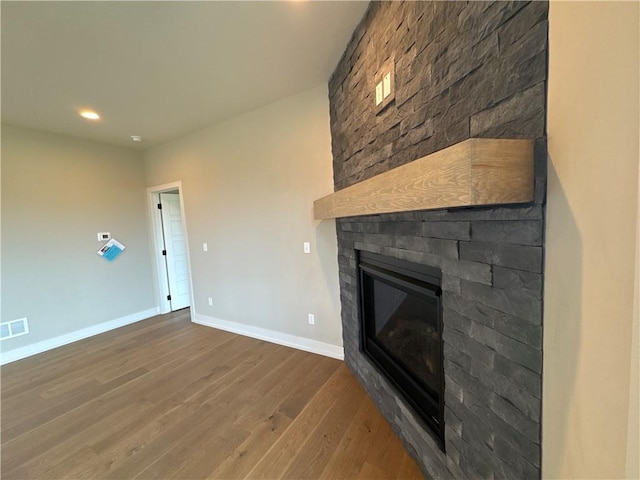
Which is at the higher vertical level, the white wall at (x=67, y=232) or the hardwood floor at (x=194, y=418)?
the white wall at (x=67, y=232)

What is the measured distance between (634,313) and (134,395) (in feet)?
9.88

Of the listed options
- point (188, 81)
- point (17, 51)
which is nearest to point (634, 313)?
point (188, 81)

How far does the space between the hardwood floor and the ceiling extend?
261 centimetres

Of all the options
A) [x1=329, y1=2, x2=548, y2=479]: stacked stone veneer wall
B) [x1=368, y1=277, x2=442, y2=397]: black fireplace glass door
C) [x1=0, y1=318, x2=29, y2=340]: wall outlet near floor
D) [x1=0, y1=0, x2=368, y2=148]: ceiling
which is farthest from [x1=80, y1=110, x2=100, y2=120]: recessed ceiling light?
[x1=368, y1=277, x2=442, y2=397]: black fireplace glass door

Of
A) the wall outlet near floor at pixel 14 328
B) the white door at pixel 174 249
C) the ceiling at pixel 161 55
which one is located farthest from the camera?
the white door at pixel 174 249

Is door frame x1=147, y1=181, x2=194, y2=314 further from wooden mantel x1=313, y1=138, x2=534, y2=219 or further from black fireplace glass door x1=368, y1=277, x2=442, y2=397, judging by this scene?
wooden mantel x1=313, y1=138, x2=534, y2=219

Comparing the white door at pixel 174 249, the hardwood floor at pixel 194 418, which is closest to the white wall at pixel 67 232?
the white door at pixel 174 249

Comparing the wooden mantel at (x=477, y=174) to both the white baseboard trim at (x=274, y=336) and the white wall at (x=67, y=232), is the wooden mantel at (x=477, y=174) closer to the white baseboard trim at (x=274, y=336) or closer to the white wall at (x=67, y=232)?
the white baseboard trim at (x=274, y=336)

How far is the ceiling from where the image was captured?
4.73 ft

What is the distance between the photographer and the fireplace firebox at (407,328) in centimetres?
125

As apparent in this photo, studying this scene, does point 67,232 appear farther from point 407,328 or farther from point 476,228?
point 476,228

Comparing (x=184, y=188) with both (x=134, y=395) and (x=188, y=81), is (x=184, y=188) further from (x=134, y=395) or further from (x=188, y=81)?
(x=134, y=395)

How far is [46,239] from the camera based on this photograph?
3.10 m

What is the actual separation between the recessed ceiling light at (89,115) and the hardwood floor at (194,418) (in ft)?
8.63
